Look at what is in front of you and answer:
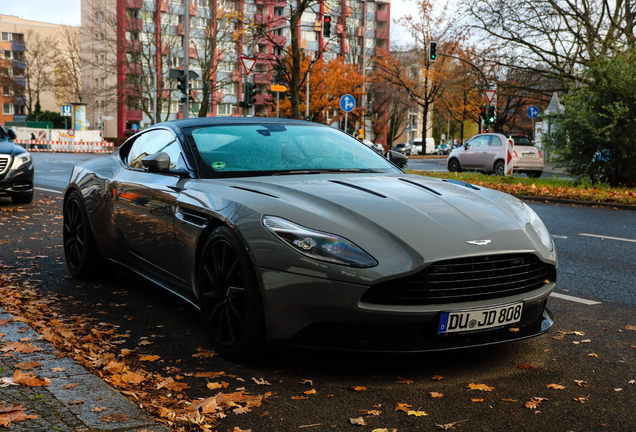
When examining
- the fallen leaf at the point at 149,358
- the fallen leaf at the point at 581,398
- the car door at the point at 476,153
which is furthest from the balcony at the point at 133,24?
the fallen leaf at the point at 581,398

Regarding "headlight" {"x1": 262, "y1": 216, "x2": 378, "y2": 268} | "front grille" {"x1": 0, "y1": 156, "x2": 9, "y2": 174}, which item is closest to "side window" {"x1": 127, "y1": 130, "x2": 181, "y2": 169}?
"headlight" {"x1": 262, "y1": 216, "x2": 378, "y2": 268}

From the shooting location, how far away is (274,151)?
488 cm

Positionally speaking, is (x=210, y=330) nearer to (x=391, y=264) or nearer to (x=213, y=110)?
(x=391, y=264)

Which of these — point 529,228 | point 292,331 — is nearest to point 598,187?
point 529,228

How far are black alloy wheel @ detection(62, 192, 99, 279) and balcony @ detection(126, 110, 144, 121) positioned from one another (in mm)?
73520

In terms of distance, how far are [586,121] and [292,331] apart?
14.6 metres

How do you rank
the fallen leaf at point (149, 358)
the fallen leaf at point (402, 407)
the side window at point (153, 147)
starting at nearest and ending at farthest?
1. the fallen leaf at point (402, 407)
2. the fallen leaf at point (149, 358)
3. the side window at point (153, 147)

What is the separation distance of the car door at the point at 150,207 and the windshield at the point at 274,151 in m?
0.23

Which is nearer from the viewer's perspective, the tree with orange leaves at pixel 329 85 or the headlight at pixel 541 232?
the headlight at pixel 541 232

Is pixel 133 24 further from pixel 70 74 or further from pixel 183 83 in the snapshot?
pixel 183 83

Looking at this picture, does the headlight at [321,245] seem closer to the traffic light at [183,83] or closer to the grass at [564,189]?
the grass at [564,189]

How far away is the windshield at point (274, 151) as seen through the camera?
Answer: 4.70 m

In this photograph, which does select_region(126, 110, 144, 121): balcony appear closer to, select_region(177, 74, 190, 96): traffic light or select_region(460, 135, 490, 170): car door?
select_region(177, 74, 190, 96): traffic light

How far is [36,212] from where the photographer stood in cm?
1148
